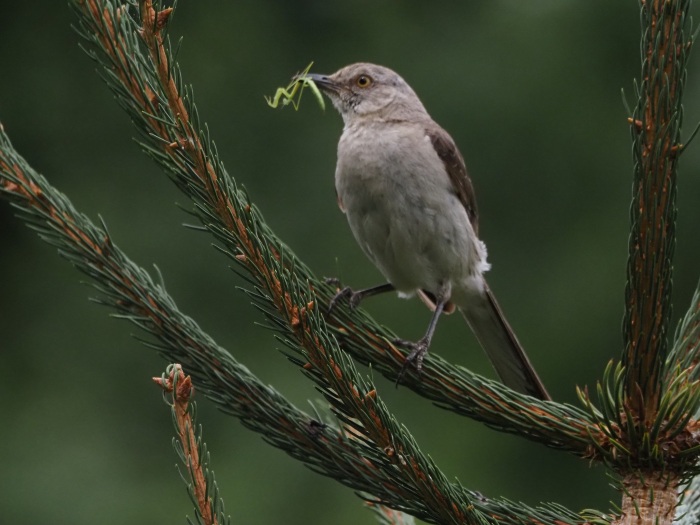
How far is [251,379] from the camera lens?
2443 mm

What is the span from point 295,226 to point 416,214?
6.47 m

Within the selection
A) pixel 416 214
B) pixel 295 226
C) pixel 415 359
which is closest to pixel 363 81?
pixel 416 214

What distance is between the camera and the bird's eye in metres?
5.14

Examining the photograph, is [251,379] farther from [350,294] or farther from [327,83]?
[327,83]

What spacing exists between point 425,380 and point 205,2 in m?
11.6

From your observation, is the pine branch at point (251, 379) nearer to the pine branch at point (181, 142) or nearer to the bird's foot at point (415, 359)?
the pine branch at point (181, 142)

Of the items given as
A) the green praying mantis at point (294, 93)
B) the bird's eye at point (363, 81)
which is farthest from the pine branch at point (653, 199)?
the bird's eye at point (363, 81)

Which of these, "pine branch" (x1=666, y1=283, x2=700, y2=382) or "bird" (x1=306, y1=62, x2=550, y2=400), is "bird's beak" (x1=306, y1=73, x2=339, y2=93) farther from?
"pine branch" (x1=666, y1=283, x2=700, y2=382)

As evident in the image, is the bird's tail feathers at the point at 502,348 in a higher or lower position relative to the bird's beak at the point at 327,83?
lower

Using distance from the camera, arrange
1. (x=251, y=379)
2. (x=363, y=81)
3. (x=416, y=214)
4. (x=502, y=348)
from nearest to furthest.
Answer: (x=251, y=379) < (x=502, y=348) < (x=416, y=214) < (x=363, y=81)

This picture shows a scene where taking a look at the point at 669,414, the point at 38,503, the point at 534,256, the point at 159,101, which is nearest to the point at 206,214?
the point at 159,101

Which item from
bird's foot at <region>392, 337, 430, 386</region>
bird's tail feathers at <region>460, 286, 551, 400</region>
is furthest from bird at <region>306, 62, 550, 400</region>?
bird's foot at <region>392, 337, 430, 386</region>

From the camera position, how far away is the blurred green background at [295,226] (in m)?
9.41

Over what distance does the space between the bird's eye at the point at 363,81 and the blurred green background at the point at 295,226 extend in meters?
3.78
